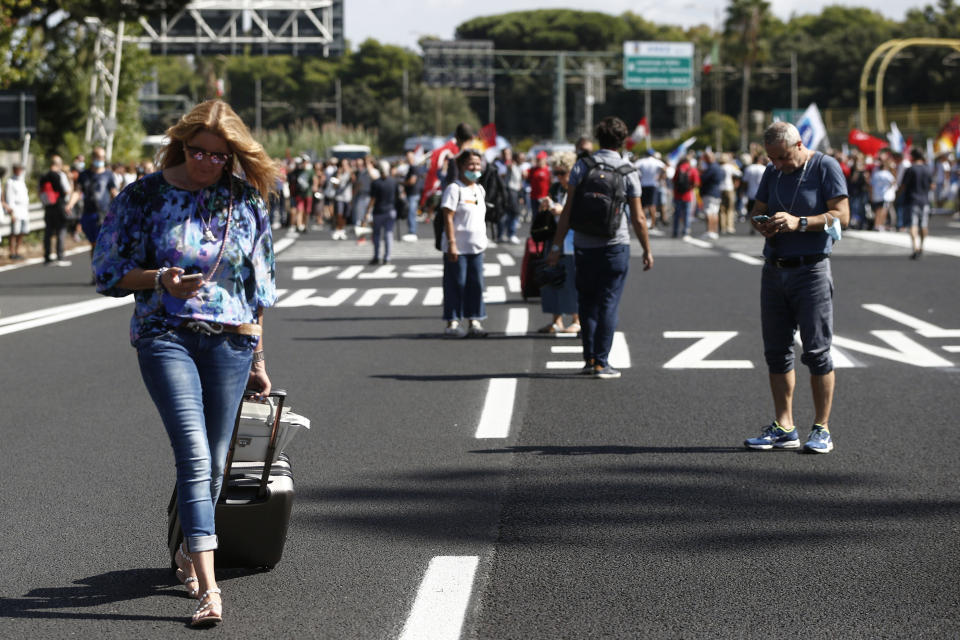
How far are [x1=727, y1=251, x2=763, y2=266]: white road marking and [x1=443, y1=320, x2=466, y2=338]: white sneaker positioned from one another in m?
9.71

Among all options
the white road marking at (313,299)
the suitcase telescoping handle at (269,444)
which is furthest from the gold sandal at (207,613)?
the white road marking at (313,299)

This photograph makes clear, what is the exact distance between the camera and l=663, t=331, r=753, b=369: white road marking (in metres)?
10.9

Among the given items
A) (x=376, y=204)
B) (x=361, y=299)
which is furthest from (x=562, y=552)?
(x=376, y=204)

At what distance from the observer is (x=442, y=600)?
488cm

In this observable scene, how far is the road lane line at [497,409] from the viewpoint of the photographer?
818 centimetres

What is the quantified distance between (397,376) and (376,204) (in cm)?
1164

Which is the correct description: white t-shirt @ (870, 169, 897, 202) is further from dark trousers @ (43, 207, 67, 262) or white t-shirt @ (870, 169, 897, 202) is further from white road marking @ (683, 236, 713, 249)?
dark trousers @ (43, 207, 67, 262)

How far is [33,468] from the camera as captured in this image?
729 cm

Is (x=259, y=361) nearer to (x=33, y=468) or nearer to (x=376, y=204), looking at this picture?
(x=33, y=468)

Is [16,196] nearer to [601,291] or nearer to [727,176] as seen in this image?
[601,291]

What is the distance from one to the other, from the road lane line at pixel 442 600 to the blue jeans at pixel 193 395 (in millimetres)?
690

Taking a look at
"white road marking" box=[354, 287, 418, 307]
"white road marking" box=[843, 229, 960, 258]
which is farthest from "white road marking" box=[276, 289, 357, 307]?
→ "white road marking" box=[843, 229, 960, 258]

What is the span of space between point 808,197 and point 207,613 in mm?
4140

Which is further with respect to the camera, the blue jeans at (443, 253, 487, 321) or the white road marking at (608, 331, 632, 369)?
the blue jeans at (443, 253, 487, 321)
